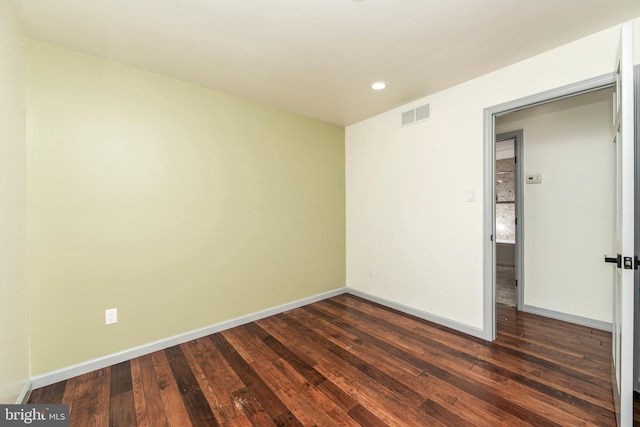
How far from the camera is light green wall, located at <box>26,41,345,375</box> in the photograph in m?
2.00

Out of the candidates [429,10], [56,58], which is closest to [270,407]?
[429,10]

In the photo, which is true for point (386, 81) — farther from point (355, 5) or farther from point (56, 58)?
point (56, 58)

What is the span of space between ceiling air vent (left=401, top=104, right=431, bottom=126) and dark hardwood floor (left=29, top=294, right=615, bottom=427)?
2347 mm

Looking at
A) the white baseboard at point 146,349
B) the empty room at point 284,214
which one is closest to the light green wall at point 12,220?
the empty room at point 284,214

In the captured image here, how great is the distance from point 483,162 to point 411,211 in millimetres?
930

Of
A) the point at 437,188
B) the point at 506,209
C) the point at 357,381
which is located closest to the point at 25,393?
the point at 357,381

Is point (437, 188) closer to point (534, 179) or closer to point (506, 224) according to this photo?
point (534, 179)

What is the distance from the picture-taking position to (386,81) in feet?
8.64

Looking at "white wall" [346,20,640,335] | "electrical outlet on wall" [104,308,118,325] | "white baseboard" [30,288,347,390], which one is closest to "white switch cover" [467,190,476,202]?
"white wall" [346,20,640,335]

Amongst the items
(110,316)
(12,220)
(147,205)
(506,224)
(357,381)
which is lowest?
(357,381)

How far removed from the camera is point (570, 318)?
2.96 m

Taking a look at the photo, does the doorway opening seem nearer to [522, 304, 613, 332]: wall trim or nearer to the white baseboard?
[522, 304, 613, 332]: wall trim

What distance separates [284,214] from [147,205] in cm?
148

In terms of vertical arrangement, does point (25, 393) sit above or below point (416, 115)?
below
